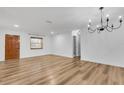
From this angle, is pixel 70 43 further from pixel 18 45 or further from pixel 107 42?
pixel 18 45

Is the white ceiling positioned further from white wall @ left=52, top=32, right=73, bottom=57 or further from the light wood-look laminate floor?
white wall @ left=52, top=32, right=73, bottom=57

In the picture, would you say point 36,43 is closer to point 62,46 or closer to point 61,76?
point 62,46

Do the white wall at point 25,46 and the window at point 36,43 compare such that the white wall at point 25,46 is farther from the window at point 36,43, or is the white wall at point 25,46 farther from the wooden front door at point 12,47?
the window at point 36,43

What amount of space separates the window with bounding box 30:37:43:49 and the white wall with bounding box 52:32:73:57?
150cm

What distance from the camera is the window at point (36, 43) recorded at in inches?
336

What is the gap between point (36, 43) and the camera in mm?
8953

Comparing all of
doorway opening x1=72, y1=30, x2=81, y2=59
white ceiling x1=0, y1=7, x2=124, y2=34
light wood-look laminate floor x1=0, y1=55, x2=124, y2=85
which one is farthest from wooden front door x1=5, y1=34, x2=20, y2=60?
doorway opening x1=72, y1=30, x2=81, y2=59

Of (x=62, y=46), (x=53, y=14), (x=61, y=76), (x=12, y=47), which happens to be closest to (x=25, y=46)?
(x=12, y=47)

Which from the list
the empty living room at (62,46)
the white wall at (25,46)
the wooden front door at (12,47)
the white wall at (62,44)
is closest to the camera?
the empty living room at (62,46)

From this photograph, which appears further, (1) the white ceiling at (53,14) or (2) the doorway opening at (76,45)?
(2) the doorway opening at (76,45)

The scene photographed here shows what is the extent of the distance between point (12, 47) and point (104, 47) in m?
6.62

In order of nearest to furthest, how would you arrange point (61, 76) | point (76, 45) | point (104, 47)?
1. point (61, 76)
2. point (104, 47)
3. point (76, 45)

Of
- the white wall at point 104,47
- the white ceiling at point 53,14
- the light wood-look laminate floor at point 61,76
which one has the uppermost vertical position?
the white ceiling at point 53,14

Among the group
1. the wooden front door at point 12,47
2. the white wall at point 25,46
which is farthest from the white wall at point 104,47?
the wooden front door at point 12,47
